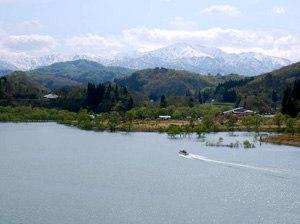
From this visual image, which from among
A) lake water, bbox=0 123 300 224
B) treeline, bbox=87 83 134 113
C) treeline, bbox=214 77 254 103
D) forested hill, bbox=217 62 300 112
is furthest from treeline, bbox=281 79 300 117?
treeline, bbox=214 77 254 103

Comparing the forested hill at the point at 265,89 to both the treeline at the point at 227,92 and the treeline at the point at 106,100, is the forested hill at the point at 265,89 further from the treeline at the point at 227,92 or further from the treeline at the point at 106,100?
the treeline at the point at 106,100

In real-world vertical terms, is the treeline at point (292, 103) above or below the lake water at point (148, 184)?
above

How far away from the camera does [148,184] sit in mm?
39938

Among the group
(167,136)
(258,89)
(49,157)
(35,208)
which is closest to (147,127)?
(167,136)

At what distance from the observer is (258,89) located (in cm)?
15562

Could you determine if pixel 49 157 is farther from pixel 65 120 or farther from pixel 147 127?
pixel 65 120

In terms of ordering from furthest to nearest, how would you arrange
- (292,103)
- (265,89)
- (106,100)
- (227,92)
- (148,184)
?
(265,89), (227,92), (106,100), (292,103), (148,184)

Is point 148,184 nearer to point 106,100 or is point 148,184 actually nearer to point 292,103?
point 292,103

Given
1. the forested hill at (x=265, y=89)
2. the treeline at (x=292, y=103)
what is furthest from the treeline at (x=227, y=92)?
the treeline at (x=292, y=103)

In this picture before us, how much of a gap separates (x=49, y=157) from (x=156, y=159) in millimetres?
12996

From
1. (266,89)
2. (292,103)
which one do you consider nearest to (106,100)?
(292,103)

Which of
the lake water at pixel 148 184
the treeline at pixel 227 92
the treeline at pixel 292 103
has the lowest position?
the lake water at pixel 148 184

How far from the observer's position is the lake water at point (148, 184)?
31.4 m

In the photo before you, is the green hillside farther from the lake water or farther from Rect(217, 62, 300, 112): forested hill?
the lake water
